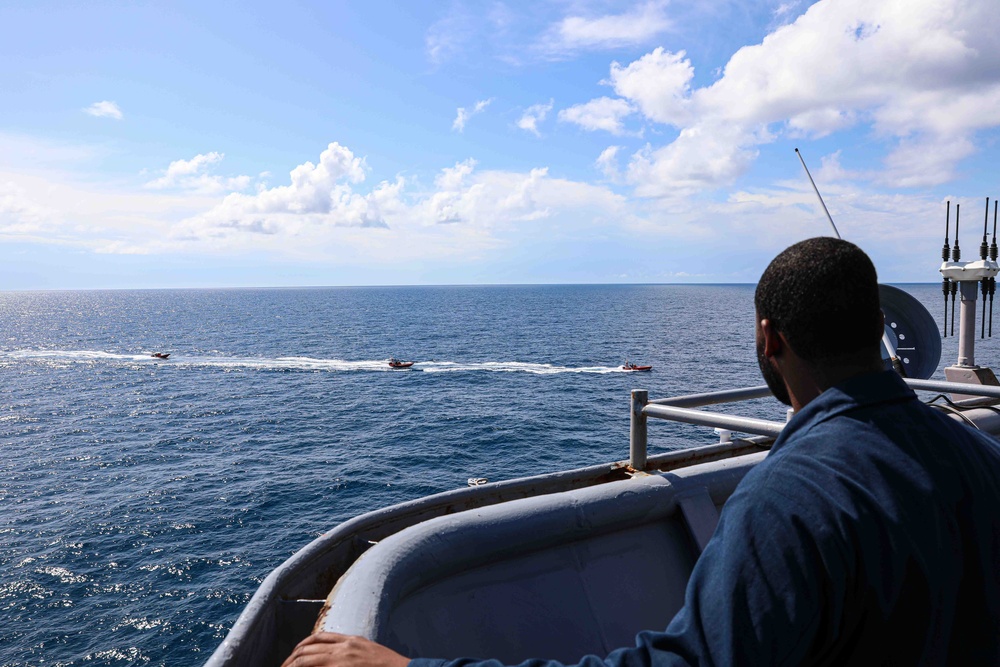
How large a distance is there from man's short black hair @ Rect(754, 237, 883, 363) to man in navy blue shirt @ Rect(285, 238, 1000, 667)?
0.35 feet

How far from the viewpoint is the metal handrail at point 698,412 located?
4163 millimetres

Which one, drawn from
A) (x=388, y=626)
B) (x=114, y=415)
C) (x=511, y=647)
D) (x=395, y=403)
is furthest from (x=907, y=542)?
(x=114, y=415)

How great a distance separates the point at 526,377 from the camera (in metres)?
63.2

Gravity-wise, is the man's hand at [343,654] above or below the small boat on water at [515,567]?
above

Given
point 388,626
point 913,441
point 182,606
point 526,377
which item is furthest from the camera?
point 526,377

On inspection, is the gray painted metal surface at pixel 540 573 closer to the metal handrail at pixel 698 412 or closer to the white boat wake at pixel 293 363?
the metal handrail at pixel 698 412

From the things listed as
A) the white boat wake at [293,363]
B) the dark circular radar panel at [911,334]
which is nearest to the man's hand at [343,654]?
the dark circular radar panel at [911,334]

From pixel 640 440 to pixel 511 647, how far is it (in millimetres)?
1893

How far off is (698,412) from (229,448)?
41.2 m

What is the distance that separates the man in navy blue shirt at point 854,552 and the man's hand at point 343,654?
0.11 m

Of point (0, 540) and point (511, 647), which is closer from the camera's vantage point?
point (511, 647)

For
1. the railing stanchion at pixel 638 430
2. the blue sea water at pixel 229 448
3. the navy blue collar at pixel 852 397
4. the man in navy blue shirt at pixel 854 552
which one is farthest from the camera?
the blue sea water at pixel 229 448

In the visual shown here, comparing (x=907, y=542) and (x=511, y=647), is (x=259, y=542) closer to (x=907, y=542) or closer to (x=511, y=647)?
(x=511, y=647)

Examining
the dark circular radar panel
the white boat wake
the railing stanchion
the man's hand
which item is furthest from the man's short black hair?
the white boat wake
